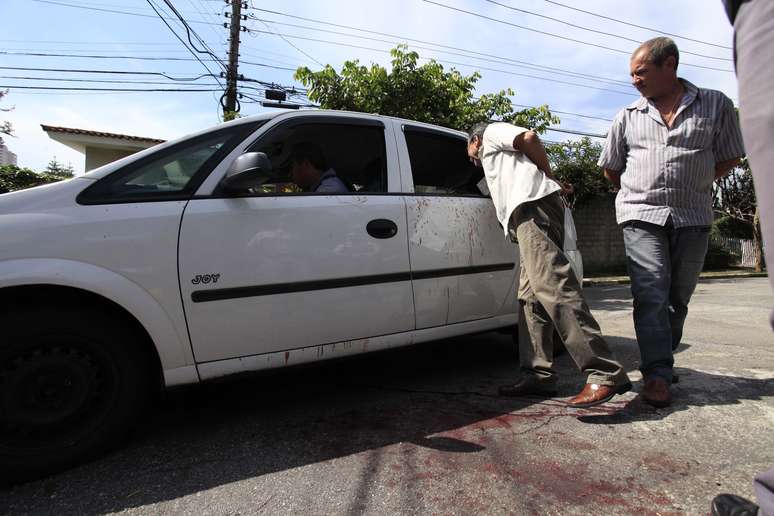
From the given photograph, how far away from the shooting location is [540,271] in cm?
254

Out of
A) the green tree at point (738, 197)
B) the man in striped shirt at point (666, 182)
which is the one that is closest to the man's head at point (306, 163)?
the man in striped shirt at point (666, 182)

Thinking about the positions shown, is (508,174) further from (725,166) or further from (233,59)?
(233,59)

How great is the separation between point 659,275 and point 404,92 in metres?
5.28

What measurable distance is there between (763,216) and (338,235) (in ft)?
5.73

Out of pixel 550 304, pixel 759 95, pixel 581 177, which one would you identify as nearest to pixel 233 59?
pixel 581 177

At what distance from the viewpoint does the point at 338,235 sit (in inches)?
95.0

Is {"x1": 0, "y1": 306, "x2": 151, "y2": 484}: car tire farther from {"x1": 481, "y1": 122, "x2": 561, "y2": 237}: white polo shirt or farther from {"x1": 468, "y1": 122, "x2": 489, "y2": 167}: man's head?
{"x1": 468, "y1": 122, "x2": 489, "y2": 167}: man's head

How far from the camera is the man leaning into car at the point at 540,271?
2.40 m

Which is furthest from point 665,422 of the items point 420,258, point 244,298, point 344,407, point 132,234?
point 132,234

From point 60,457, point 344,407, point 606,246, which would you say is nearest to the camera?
point 60,457

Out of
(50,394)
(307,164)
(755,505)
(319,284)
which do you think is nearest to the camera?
(755,505)

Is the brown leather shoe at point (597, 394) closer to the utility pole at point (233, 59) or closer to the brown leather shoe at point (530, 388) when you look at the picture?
the brown leather shoe at point (530, 388)

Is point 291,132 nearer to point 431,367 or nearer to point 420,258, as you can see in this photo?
point 420,258

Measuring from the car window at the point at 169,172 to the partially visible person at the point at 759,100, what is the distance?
2.01 meters
